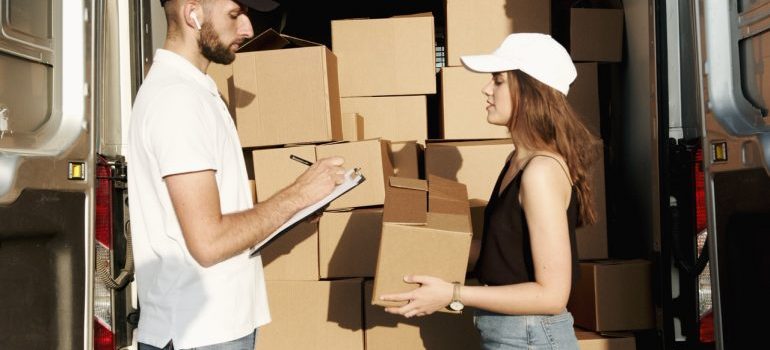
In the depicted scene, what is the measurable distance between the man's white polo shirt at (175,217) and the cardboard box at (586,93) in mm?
1535

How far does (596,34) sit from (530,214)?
4.59ft

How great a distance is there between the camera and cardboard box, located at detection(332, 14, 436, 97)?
3.00 m

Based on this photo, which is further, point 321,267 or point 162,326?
point 321,267

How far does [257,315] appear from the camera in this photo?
1725 millimetres

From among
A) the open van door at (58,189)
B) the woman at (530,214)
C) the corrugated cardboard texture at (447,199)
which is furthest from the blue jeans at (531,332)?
the open van door at (58,189)

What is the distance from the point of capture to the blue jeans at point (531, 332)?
166cm

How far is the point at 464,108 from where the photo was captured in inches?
115

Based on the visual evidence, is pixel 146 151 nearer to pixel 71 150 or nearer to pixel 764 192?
pixel 71 150

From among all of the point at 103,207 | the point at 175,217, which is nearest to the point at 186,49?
the point at 175,217

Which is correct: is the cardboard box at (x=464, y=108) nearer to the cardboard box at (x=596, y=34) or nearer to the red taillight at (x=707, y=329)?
the cardboard box at (x=596, y=34)

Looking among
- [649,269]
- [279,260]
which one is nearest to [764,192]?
[649,269]

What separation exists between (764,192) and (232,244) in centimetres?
108

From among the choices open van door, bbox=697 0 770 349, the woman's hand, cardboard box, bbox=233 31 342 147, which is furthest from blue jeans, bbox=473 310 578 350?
cardboard box, bbox=233 31 342 147

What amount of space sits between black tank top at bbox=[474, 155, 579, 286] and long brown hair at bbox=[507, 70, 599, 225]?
0.06 meters
